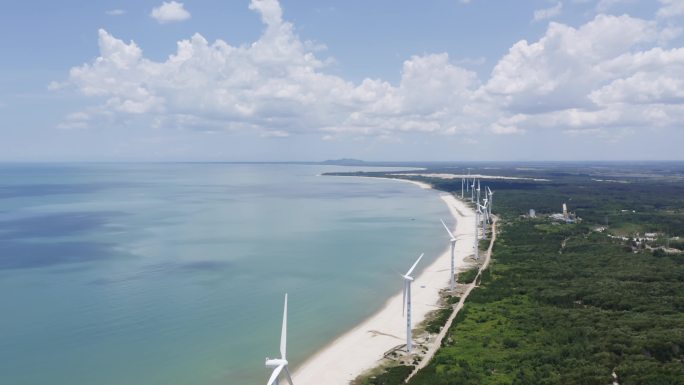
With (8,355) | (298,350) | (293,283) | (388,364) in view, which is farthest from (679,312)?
(8,355)

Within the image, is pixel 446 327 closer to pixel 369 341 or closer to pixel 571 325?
pixel 369 341

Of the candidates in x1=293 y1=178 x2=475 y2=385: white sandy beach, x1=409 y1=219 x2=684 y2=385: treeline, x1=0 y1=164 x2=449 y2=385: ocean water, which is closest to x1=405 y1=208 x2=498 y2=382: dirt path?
x1=409 y1=219 x2=684 y2=385: treeline

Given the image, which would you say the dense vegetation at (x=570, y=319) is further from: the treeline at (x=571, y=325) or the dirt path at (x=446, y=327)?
the dirt path at (x=446, y=327)

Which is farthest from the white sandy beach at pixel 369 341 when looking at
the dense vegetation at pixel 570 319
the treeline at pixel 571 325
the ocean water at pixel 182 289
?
the treeline at pixel 571 325

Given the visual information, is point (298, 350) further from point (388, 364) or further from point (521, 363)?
point (521, 363)

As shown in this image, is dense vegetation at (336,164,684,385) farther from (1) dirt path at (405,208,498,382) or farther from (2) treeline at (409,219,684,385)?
(1) dirt path at (405,208,498,382)
